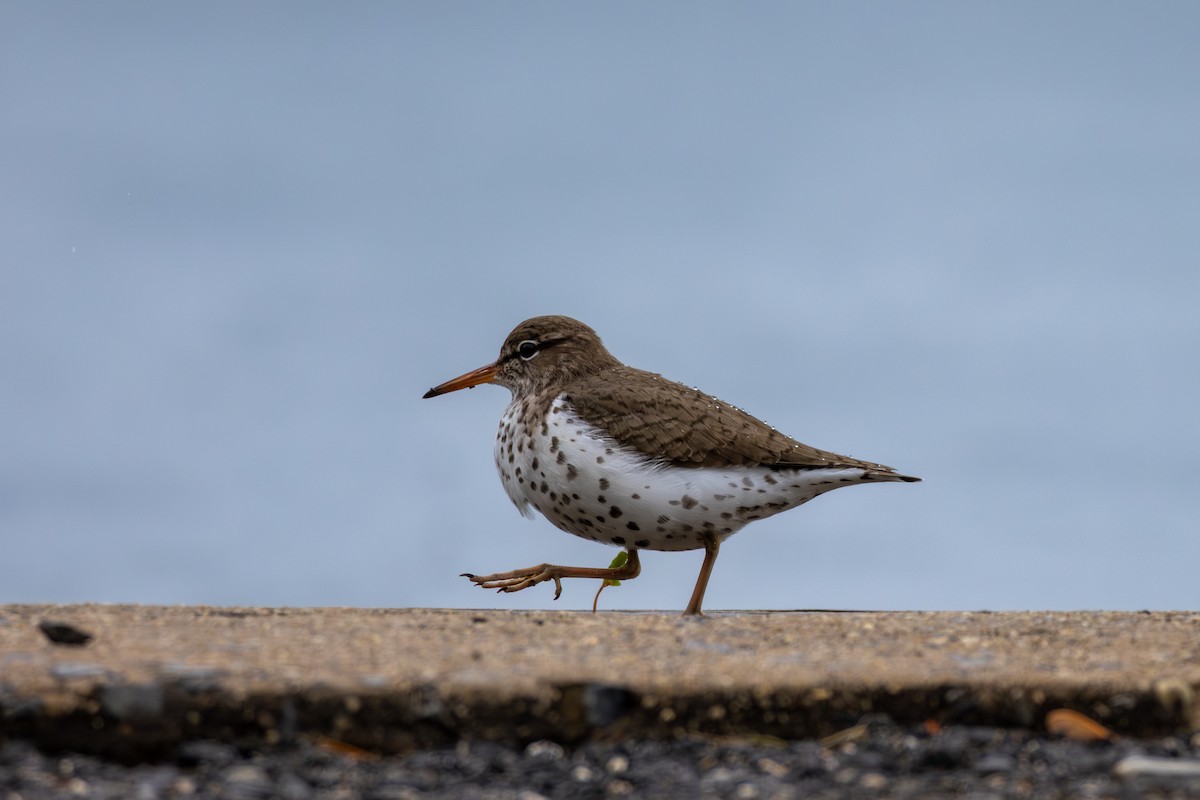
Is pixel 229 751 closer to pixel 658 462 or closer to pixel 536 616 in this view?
pixel 536 616

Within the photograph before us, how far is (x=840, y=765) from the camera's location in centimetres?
379

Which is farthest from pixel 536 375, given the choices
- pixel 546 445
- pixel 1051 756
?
pixel 1051 756

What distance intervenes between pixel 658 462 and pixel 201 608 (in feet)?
8.26

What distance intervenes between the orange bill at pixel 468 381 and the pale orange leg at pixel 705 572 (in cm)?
213

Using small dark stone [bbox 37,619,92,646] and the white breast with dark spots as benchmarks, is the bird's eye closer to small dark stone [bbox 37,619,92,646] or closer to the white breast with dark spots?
the white breast with dark spots

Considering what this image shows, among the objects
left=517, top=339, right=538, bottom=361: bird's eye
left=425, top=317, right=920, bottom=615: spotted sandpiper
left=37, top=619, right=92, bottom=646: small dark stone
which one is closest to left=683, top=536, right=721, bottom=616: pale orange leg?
left=425, top=317, right=920, bottom=615: spotted sandpiper

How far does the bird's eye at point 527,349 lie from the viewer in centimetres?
819

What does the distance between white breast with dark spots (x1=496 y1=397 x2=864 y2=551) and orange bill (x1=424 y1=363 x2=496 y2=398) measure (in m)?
1.25

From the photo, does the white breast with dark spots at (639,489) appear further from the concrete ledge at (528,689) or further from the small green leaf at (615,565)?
the concrete ledge at (528,689)

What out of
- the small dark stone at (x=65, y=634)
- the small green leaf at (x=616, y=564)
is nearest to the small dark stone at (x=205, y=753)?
the small dark stone at (x=65, y=634)

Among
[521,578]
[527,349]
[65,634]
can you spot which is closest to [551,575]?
[521,578]

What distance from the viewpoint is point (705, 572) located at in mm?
Result: 7082

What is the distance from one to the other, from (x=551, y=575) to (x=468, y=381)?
5.51 feet

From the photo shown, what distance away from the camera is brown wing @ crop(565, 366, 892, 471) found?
7.01 metres
